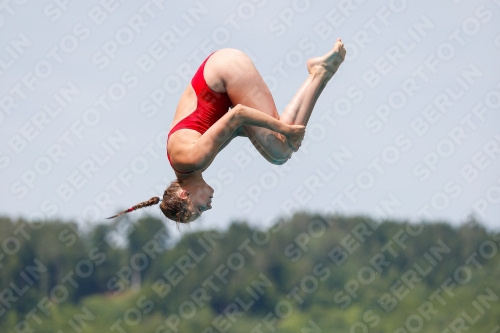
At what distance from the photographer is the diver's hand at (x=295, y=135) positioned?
11883mm

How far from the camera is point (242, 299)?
53.0 meters

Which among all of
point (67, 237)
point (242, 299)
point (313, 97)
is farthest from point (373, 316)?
point (313, 97)

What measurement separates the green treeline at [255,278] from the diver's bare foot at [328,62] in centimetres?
3622

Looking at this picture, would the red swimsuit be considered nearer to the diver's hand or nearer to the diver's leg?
the diver's leg

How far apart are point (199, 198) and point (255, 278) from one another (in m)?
44.0

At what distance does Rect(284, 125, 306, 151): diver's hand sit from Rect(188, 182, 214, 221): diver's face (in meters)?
1.10

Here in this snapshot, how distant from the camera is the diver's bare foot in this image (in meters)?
12.6

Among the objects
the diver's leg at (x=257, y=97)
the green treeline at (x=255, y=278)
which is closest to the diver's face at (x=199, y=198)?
the diver's leg at (x=257, y=97)

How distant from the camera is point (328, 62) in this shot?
12633mm

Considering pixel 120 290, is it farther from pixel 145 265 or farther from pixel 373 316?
pixel 373 316

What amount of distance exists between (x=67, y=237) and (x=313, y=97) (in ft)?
146

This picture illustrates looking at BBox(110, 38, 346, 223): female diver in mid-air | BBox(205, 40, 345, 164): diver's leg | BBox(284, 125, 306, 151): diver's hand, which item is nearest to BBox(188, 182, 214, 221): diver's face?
BBox(110, 38, 346, 223): female diver in mid-air

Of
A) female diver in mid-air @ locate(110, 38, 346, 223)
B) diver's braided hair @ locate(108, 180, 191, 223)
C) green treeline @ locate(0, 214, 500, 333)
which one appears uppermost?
female diver in mid-air @ locate(110, 38, 346, 223)

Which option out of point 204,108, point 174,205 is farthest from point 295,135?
point 174,205
